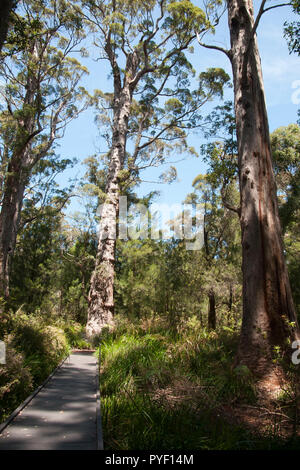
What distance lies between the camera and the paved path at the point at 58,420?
267 centimetres

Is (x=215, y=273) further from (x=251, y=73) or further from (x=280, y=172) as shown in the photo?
(x=251, y=73)

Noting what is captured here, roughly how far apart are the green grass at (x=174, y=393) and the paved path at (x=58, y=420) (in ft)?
0.64

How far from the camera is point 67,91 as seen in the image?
17.8 metres

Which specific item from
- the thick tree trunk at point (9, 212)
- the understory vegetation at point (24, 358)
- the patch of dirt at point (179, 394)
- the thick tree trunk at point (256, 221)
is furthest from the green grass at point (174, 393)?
the thick tree trunk at point (9, 212)

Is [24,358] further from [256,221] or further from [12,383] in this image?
[256,221]

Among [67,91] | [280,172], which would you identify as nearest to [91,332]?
[280,172]

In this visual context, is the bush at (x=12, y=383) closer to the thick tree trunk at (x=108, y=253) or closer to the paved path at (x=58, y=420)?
the paved path at (x=58, y=420)

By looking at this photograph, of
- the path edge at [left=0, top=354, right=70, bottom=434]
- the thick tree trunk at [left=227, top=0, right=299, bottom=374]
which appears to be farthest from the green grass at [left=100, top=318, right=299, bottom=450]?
the path edge at [left=0, top=354, right=70, bottom=434]

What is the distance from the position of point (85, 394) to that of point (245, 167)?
408 centimetres

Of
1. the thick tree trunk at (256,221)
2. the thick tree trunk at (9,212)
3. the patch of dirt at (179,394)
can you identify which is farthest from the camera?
the thick tree trunk at (9,212)

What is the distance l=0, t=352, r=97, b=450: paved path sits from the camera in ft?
8.77

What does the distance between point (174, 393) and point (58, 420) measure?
1.30 m

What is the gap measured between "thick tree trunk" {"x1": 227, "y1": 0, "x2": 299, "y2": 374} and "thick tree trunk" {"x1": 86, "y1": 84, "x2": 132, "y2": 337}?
607 cm
